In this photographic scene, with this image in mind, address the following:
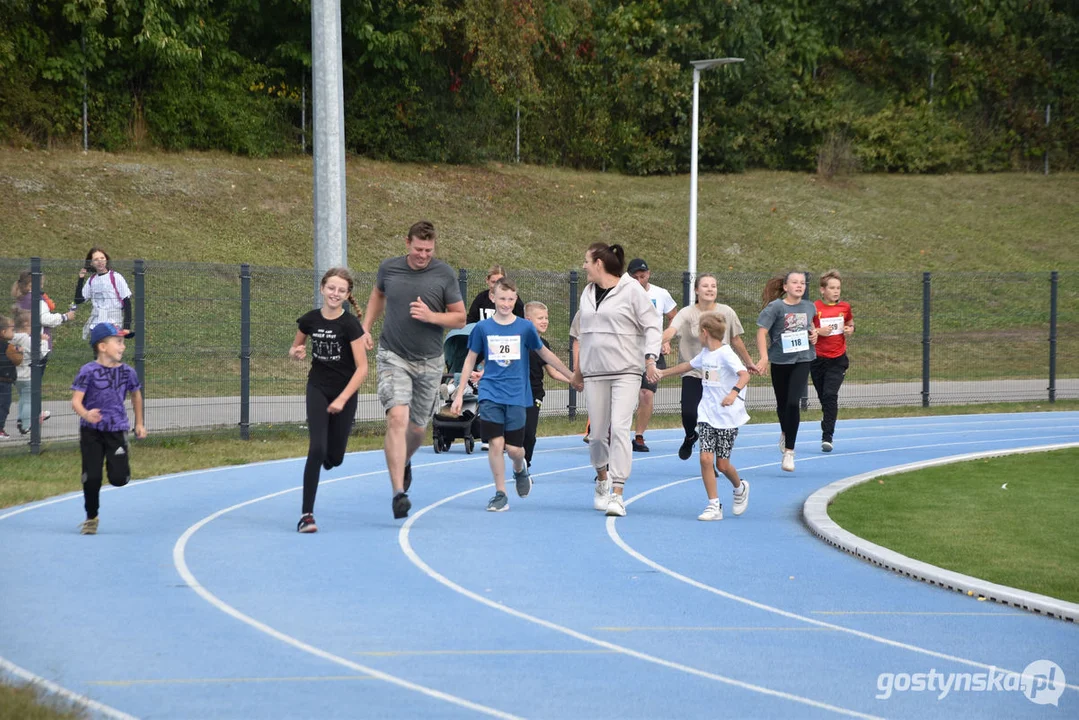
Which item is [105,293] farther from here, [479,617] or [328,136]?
[479,617]

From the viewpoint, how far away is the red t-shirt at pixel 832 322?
15727 mm

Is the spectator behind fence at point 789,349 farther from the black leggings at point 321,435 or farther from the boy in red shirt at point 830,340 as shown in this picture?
the black leggings at point 321,435

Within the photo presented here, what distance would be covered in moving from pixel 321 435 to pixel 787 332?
5996 mm

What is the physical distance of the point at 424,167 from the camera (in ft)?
132

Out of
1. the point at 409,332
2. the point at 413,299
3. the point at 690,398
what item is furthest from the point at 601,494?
the point at 690,398

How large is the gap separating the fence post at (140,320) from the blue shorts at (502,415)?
5.95 m

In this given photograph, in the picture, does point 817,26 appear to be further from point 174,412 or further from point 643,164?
point 174,412

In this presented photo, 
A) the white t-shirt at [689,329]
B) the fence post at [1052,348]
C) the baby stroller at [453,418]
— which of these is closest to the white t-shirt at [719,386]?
the white t-shirt at [689,329]

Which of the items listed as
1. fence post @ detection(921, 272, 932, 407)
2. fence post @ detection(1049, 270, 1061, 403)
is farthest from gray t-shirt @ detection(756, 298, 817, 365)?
fence post @ detection(1049, 270, 1061, 403)

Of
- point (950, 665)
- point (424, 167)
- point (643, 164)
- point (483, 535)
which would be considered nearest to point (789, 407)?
point (483, 535)

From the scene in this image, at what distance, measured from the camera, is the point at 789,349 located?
14.1 metres

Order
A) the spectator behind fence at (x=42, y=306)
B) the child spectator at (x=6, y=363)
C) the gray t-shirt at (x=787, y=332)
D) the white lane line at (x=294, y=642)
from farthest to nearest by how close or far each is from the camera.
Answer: the spectator behind fence at (x=42, y=306) < the child spectator at (x=6, y=363) < the gray t-shirt at (x=787, y=332) < the white lane line at (x=294, y=642)

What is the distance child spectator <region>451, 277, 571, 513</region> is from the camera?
37.6ft

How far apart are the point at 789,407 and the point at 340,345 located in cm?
580
